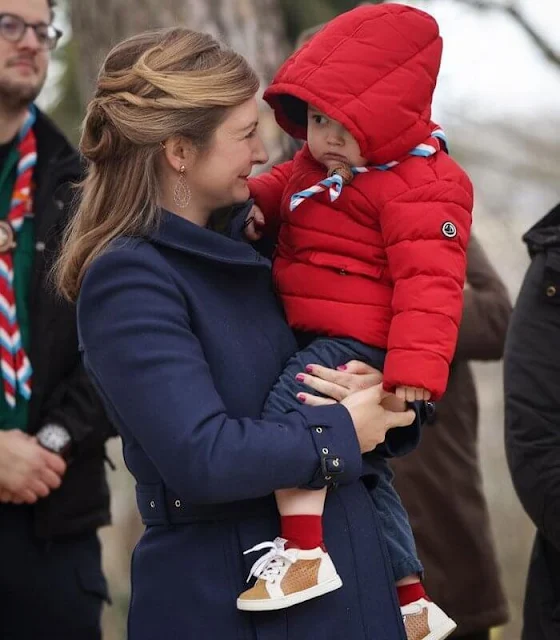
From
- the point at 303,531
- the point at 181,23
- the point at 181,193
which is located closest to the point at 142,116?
the point at 181,193

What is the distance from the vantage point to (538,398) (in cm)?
295

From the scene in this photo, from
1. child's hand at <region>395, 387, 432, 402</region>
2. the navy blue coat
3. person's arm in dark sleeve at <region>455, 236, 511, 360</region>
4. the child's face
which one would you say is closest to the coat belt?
the navy blue coat

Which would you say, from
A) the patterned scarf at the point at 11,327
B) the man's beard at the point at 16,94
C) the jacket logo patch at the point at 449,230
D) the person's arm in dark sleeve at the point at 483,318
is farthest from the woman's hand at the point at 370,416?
the man's beard at the point at 16,94

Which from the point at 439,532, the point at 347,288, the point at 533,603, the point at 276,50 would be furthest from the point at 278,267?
the point at 276,50

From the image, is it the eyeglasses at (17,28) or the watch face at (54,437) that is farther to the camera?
the eyeglasses at (17,28)

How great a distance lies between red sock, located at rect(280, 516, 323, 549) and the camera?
2.29 m

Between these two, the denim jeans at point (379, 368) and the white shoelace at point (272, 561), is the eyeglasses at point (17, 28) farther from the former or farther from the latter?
the white shoelace at point (272, 561)

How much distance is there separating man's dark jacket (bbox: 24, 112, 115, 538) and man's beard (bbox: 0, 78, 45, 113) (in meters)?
0.27

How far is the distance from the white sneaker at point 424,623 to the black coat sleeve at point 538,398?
52 centimetres

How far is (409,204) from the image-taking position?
7.71ft

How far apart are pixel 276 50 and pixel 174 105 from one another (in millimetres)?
3353

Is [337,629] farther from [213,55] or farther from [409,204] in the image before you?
[213,55]

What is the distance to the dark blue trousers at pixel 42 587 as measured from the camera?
3.39 metres

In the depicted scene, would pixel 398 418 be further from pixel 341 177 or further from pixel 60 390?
pixel 60 390
